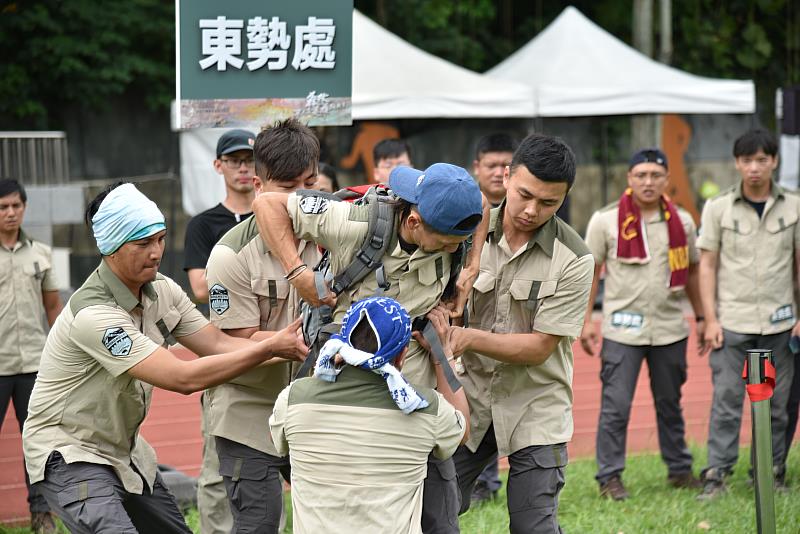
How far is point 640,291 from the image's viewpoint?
7.12 metres

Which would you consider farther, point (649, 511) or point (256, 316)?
point (649, 511)

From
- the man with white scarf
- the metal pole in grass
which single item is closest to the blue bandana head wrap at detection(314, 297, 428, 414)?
the man with white scarf

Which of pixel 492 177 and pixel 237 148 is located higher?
pixel 237 148

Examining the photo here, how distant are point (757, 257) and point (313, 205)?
13.2 ft

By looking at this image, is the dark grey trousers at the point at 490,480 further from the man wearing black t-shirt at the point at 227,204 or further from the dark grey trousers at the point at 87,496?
the dark grey trousers at the point at 87,496

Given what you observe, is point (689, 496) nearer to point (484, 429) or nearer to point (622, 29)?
point (484, 429)

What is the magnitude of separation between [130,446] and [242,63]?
1786 millimetres

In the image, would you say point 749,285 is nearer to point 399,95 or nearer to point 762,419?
point 762,419

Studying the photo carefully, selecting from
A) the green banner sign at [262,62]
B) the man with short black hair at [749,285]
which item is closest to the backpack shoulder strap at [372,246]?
the green banner sign at [262,62]

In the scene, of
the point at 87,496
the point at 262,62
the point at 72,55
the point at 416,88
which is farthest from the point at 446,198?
the point at 72,55

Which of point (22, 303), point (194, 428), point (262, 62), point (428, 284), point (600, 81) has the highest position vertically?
point (600, 81)

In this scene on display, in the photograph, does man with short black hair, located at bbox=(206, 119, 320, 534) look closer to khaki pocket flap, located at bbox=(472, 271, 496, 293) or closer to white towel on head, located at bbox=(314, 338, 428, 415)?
khaki pocket flap, located at bbox=(472, 271, 496, 293)

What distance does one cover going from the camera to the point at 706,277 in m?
7.15

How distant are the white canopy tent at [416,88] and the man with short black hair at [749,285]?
749 cm
